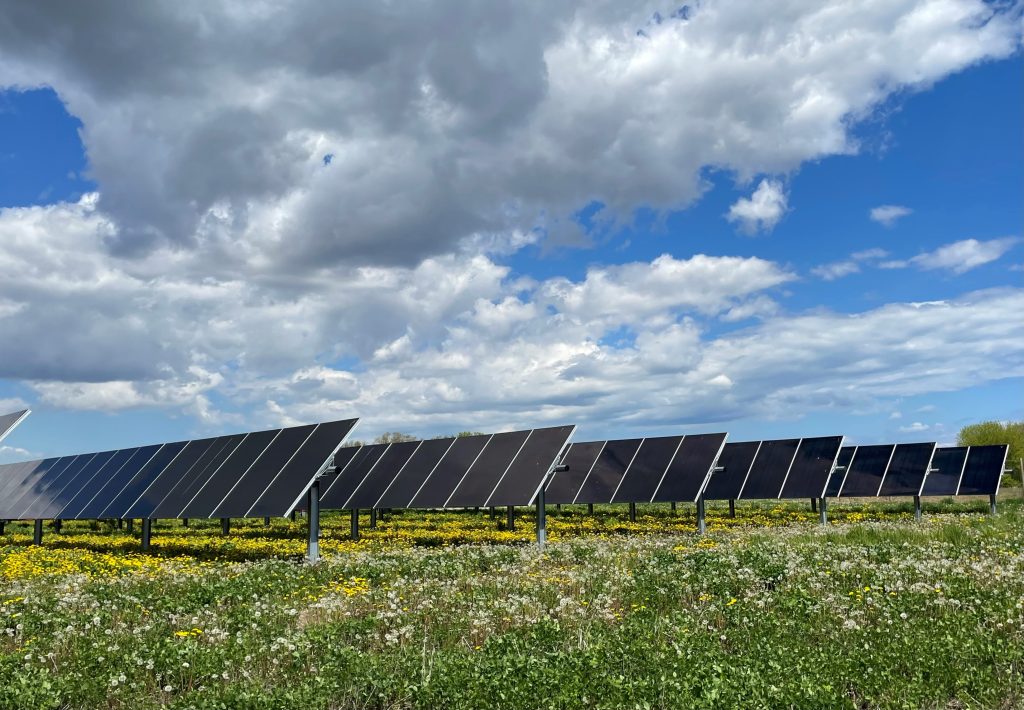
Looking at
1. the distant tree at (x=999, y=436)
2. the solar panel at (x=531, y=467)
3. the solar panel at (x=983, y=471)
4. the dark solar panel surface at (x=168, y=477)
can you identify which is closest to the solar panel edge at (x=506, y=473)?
the solar panel at (x=531, y=467)

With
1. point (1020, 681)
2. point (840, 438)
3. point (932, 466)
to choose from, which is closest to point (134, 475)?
point (1020, 681)

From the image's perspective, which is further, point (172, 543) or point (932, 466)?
point (932, 466)

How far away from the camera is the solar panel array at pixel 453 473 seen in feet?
72.4

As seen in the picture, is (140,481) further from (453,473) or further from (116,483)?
(453,473)

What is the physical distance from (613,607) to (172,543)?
63.7 feet

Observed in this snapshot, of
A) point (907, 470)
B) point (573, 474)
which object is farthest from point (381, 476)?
point (907, 470)

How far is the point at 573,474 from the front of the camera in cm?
3284

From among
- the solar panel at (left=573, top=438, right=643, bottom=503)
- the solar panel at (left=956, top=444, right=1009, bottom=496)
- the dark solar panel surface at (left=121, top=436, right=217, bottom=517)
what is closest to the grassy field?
the dark solar panel surface at (left=121, top=436, right=217, bottom=517)

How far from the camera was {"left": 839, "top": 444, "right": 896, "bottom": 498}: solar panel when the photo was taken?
127 ft

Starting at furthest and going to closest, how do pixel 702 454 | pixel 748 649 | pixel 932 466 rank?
pixel 932 466
pixel 702 454
pixel 748 649

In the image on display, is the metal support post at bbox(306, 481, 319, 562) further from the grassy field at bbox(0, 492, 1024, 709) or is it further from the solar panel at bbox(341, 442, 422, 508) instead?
the solar panel at bbox(341, 442, 422, 508)

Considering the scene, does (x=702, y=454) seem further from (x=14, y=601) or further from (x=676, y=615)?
(x=14, y=601)

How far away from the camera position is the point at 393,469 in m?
27.7

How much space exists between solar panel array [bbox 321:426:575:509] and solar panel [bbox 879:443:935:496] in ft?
73.1
